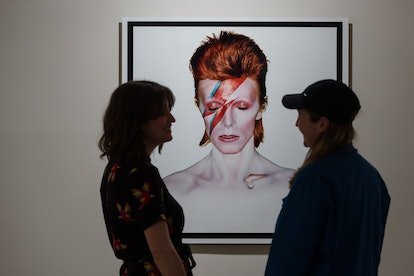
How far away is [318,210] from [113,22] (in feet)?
4.65

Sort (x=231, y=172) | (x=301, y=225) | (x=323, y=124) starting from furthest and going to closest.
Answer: (x=231, y=172), (x=323, y=124), (x=301, y=225)

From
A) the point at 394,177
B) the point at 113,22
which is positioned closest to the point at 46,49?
the point at 113,22

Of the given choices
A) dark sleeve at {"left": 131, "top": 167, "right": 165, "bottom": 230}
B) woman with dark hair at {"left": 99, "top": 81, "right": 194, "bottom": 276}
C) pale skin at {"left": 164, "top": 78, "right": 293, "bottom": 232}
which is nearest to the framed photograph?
pale skin at {"left": 164, "top": 78, "right": 293, "bottom": 232}

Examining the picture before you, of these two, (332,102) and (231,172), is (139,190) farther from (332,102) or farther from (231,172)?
(231,172)

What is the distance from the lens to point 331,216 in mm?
1328

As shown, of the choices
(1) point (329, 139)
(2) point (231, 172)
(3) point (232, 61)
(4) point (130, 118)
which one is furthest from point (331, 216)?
(3) point (232, 61)

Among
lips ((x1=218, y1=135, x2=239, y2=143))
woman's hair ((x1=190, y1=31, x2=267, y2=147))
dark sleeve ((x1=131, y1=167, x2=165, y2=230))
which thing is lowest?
dark sleeve ((x1=131, y1=167, x2=165, y2=230))

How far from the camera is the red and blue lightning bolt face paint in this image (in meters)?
2.34

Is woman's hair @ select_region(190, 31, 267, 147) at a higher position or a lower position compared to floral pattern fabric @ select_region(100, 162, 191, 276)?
higher

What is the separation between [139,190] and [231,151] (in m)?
1.02

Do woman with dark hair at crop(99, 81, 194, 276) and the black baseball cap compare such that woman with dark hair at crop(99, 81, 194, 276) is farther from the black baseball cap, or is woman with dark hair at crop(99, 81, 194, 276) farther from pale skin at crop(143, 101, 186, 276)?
the black baseball cap

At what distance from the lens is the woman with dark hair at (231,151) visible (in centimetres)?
233

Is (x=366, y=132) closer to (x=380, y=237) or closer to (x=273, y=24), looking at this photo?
(x=273, y=24)

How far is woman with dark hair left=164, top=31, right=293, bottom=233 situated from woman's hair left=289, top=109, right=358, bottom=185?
0.91 metres
